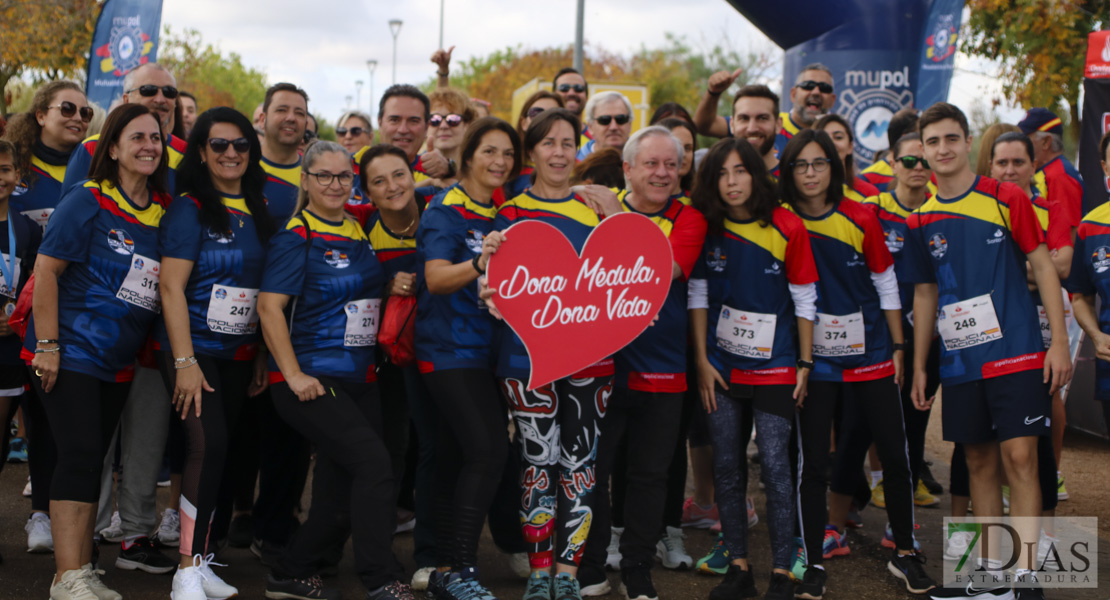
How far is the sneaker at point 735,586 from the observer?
3.99 metres

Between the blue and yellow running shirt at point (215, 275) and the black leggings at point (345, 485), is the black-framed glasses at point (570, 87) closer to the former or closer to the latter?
the blue and yellow running shirt at point (215, 275)

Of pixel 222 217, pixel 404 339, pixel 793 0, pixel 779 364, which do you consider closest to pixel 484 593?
pixel 404 339

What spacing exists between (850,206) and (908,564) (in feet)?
5.28

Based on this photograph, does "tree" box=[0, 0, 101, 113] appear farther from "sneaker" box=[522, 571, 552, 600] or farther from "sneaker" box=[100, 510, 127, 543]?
"sneaker" box=[522, 571, 552, 600]

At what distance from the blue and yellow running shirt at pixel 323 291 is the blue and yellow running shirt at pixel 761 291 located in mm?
1499

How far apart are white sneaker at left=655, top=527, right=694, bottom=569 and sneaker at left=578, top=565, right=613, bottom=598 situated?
0.47 m

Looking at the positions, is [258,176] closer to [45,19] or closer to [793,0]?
[793,0]

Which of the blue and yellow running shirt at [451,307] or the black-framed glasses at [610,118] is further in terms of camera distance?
the black-framed glasses at [610,118]

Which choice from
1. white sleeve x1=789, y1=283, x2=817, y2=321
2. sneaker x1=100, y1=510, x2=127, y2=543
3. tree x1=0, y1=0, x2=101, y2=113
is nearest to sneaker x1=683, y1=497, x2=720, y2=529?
white sleeve x1=789, y1=283, x2=817, y2=321

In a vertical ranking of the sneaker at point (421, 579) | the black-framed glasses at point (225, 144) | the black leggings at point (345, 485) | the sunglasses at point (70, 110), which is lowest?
the sneaker at point (421, 579)

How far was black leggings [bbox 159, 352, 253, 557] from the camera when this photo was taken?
3727mm

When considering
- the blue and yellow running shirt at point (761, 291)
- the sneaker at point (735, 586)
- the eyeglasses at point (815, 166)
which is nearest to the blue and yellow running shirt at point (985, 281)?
the eyeglasses at point (815, 166)

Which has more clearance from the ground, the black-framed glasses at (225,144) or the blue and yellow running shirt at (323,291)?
the black-framed glasses at (225,144)

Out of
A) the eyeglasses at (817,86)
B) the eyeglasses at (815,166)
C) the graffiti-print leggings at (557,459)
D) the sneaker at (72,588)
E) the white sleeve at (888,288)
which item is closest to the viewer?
the sneaker at (72,588)
